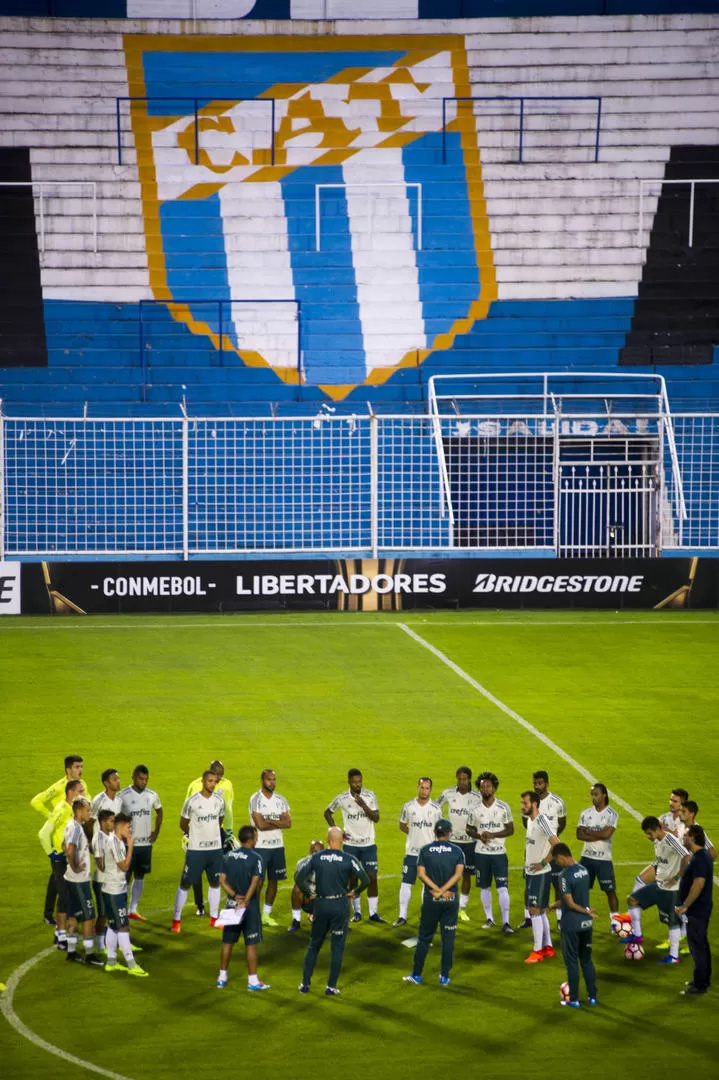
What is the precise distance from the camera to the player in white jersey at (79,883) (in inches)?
504

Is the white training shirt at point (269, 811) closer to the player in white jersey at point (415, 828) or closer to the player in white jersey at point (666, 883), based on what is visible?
the player in white jersey at point (415, 828)

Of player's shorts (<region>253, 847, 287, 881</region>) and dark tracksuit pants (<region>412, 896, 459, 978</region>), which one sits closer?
dark tracksuit pants (<region>412, 896, 459, 978</region>)

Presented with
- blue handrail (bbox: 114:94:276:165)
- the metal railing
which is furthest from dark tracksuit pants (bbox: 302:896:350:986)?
blue handrail (bbox: 114:94:276:165)

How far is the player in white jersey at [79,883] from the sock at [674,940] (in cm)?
496

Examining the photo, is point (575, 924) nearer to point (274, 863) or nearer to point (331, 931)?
point (331, 931)

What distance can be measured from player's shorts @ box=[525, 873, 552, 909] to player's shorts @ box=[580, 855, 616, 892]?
20.4 inches

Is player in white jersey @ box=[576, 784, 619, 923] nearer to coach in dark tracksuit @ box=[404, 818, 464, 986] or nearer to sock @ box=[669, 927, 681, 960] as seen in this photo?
sock @ box=[669, 927, 681, 960]

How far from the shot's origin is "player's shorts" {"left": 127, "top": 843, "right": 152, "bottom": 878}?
14.0m

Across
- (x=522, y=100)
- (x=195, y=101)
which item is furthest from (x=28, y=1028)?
(x=522, y=100)

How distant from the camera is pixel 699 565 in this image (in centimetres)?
2783

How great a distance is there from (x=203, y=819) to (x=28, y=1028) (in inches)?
108

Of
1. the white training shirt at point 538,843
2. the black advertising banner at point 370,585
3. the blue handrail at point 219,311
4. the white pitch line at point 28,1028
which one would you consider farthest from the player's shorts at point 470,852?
the blue handrail at point 219,311

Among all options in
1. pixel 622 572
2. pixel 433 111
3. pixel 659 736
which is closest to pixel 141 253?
pixel 433 111

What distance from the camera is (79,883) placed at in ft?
42.5
